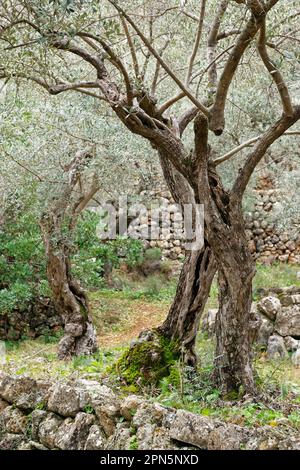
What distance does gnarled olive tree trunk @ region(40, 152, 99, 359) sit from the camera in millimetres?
10727

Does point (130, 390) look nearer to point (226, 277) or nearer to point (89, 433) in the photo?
point (89, 433)

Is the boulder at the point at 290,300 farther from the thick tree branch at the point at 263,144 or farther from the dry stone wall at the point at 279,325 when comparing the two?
the thick tree branch at the point at 263,144

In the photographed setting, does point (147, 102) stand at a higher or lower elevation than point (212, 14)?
lower

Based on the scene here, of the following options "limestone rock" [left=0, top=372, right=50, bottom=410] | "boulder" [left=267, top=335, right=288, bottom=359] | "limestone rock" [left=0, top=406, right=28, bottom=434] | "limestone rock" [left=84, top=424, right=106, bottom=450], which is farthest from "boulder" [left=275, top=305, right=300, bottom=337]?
"limestone rock" [left=84, top=424, right=106, bottom=450]

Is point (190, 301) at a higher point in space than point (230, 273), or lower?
lower

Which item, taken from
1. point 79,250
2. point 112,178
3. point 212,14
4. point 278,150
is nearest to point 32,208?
point 112,178

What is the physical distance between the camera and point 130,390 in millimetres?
6449

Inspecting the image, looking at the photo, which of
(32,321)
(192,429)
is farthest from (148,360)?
(32,321)

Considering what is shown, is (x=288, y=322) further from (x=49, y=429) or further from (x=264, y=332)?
(x=49, y=429)

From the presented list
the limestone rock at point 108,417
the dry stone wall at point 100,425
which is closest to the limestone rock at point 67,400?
the dry stone wall at point 100,425

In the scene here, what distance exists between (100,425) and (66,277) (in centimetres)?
559

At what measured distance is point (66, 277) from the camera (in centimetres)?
1110

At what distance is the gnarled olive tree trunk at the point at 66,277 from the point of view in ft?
35.2

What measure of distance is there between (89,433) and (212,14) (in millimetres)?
6110
